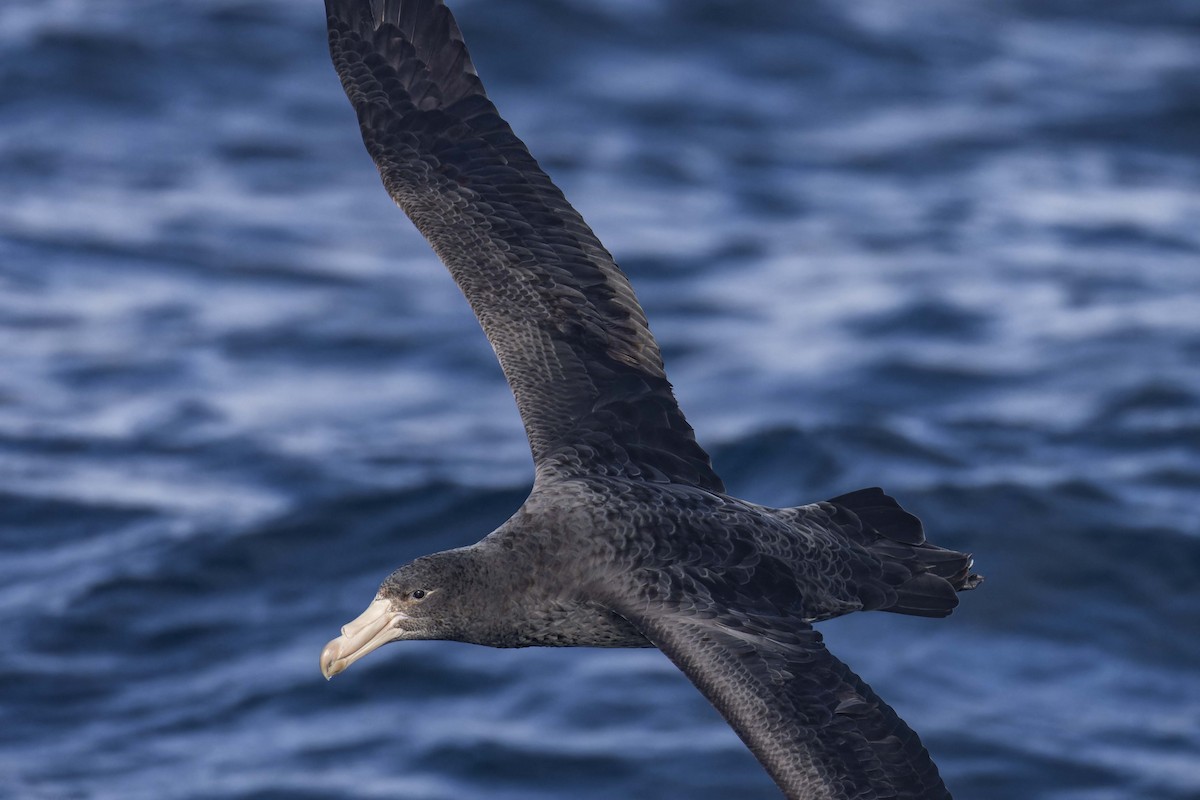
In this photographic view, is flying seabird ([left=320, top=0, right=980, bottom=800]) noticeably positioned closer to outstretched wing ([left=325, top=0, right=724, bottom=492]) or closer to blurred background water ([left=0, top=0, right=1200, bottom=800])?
outstretched wing ([left=325, top=0, right=724, bottom=492])

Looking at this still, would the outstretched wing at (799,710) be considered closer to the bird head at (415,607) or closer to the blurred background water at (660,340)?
the bird head at (415,607)

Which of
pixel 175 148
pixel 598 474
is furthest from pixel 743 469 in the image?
Result: pixel 175 148

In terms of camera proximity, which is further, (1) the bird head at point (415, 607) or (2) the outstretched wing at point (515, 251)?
(2) the outstretched wing at point (515, 251)

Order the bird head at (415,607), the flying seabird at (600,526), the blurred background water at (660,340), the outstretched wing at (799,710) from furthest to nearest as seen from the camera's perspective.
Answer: the blurred background water at (660,340)
the bird head at (415,607)
the flying seabird at (600,526)
the outstretched wing at (799,710)

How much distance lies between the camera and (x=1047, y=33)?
1246 inches

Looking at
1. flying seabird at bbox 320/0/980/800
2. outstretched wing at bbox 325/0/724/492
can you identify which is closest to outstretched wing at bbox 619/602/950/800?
A: flying seabird at bbox 320/0/980/800

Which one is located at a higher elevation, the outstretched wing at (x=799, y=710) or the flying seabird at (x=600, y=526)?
the flying seabird at (x=600, y=526)

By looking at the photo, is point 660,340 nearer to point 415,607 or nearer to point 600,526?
point 600,526

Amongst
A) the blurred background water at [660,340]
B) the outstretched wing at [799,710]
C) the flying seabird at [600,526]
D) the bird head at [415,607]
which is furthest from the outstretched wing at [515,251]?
the blurred background water at [660,340]

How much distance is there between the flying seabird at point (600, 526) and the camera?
9070 mm

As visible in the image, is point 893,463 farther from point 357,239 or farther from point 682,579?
point 682,579

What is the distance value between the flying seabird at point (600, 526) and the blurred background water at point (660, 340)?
604cm

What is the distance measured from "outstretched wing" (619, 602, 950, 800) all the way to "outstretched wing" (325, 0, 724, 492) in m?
1.55

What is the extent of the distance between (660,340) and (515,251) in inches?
461
